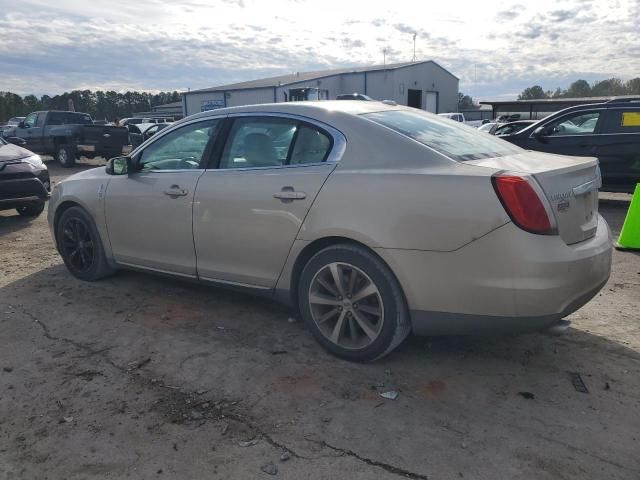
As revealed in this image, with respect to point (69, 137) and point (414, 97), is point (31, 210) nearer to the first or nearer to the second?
point (69, 137)

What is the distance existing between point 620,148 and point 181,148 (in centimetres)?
743

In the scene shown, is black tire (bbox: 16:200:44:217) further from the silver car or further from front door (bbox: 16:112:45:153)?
front door (bbox: 16:112:45:153)

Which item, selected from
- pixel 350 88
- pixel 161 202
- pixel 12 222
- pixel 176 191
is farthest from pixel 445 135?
pixel 350 88

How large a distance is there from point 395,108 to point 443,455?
2.51 m

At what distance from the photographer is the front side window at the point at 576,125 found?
8.88m

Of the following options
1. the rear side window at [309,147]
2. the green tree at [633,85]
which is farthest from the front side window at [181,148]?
the green tree at [633,85]

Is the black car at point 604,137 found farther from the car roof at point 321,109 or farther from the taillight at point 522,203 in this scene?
the taillight at point 522,203

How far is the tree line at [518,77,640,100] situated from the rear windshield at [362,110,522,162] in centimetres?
4393

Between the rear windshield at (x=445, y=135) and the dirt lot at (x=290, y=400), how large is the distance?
132 cm

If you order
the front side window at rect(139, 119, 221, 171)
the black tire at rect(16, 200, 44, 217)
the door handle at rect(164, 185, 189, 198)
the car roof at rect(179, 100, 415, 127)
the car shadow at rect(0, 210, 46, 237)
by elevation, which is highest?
the car roof at rect(179, 100, 415, 127)

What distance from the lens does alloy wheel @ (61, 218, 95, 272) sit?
5.01m

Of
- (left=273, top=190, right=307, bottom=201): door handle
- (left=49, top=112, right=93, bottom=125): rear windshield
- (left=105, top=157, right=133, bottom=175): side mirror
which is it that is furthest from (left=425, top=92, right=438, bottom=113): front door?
(left=273, top=190, right=307, bottom=201): door handle

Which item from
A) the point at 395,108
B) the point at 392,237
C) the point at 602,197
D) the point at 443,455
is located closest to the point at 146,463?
the point at 443,455

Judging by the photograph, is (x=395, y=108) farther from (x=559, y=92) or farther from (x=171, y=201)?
(x=559, y=92)
